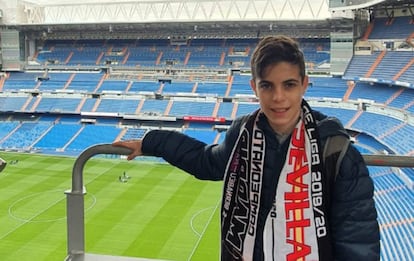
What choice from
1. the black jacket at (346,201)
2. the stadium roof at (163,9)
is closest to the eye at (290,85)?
the black jacket at (346,201)

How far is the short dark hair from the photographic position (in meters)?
1.44

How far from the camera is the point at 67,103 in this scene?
1182 inches

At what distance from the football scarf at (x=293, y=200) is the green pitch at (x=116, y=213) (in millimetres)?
7119

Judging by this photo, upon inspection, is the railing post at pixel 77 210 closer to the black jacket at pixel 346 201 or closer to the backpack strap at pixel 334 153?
the black jacket at pixel 346 201

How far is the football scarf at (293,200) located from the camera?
54.9 inches

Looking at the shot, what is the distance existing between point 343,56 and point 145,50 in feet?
46.0

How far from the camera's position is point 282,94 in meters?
1.44

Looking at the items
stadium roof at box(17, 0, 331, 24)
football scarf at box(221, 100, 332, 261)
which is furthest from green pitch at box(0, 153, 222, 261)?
stadium roof at box(17, 0, 331, 24)

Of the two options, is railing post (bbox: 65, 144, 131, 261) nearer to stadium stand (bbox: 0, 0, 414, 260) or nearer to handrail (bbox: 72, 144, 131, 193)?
handrail (bbox: 72, 144, 131, 193)

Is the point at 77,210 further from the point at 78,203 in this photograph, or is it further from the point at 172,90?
the point at 172,90

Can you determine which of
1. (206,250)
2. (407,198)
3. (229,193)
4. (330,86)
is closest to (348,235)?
(229,193)

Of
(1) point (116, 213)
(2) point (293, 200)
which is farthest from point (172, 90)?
(2) point (293, 200)

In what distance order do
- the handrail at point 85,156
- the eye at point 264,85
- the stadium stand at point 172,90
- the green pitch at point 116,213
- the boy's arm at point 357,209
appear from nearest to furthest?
1. the boy's arm at point 357,209
2. the eye at point 264,85
3. the handrail at point 85,156
4. the green pitch at point 116,213
5. the stadium stand at point 172,90

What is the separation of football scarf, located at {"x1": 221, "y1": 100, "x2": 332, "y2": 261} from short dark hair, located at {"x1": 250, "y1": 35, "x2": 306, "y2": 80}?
0.48ft
